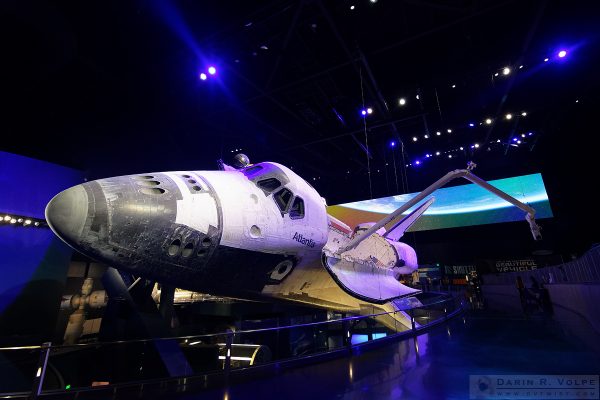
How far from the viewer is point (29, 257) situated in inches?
280

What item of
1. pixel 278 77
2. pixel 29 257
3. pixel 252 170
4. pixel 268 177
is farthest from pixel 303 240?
pixel 278 77

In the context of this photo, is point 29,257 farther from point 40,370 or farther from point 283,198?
point 283,198

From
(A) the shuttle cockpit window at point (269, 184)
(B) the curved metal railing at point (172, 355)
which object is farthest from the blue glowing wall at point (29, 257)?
(A) the shuttle cockpit window at point (269, 184)

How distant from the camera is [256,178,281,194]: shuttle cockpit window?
4808mm

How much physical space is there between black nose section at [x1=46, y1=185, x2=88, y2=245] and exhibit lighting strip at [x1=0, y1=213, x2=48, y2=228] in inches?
234

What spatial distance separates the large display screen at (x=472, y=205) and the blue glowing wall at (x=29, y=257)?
1648 centimetres

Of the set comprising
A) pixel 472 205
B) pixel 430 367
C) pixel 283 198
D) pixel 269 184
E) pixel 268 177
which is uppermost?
pixel 472 205

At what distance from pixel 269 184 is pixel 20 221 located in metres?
7.02

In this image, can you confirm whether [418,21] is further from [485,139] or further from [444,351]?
[485,139]

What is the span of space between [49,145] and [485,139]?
20505 mm

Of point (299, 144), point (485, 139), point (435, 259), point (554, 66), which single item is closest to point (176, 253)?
point (299, 144)

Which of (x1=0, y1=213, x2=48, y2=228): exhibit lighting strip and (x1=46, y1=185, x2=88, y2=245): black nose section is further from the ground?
(x1=0, y1=213, x2=48, y2=228): exhibit lighting strip

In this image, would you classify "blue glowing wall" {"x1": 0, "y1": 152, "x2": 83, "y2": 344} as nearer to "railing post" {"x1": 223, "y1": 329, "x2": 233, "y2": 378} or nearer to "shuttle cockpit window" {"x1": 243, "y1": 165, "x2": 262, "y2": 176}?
"shuttle cockpit window" {"x1": 243, "y1": 165, "x2": 262, "y2": 176}

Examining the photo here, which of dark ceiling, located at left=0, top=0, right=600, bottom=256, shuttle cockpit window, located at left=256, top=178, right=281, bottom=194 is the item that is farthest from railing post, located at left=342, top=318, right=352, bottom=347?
dark ceiling, located at left=0, top=0, right=600, bottom=256
